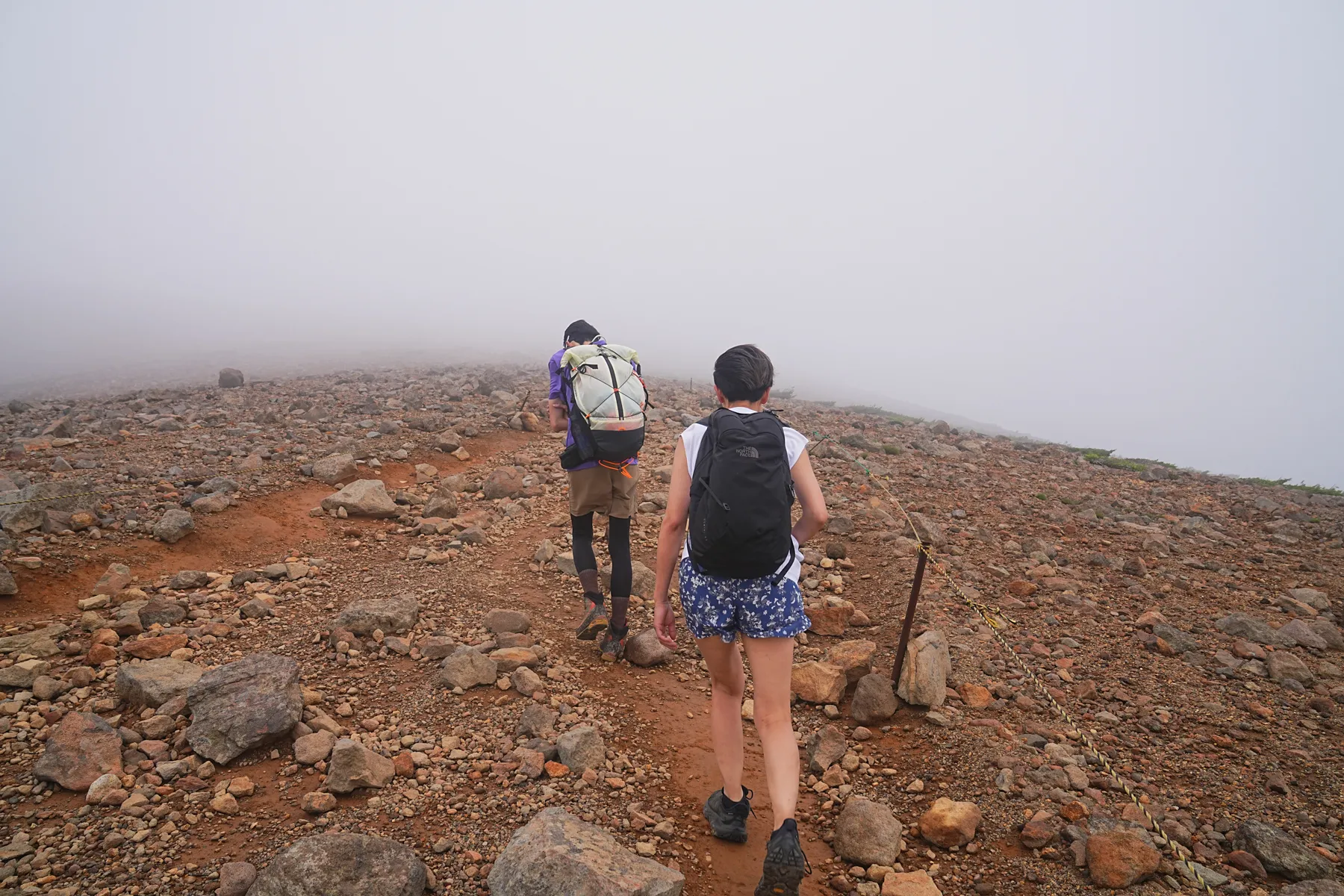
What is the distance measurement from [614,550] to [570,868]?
2.55m

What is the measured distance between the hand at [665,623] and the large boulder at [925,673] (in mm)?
2199

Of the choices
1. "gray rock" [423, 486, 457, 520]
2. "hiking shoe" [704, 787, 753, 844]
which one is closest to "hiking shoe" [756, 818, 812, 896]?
"hiking shoe" [704, 787, 753, 844]

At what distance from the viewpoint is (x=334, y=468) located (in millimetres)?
8203

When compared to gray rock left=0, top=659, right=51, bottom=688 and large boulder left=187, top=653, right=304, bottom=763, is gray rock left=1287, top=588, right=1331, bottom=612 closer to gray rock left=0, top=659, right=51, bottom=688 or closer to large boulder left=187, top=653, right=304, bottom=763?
large boulder left=187, top=653, right=304, bottom=763

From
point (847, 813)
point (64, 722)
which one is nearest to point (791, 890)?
point (847, 813)

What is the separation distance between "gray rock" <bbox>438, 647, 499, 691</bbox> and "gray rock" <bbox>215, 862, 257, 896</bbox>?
165 cm

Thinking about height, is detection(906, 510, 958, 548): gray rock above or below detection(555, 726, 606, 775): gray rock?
above

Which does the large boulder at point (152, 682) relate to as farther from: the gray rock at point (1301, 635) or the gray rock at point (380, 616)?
the gray rock at point (1301, 635)

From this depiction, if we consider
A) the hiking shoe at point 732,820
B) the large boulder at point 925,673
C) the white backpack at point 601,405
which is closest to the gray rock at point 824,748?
the large boulder at point 925,673

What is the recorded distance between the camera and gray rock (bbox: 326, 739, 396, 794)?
3.43m

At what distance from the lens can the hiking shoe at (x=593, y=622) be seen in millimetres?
5316

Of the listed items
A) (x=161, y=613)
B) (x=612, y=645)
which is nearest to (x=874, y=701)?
(x=612, y=645)

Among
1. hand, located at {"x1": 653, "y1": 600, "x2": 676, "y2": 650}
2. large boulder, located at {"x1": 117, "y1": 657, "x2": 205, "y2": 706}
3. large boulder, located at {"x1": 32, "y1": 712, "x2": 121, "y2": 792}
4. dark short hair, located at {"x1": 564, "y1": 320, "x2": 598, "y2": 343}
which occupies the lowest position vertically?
large boulder, located at {"x1": 32, "y1": 712, "x2": 121, "y2": 792}

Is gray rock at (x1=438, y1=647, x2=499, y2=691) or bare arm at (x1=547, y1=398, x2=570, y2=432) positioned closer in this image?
gray rock at (x1=438, y1=647, x2=499, y2=691)
